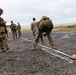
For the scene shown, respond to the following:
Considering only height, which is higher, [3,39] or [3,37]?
[3,37]

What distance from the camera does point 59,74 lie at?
8.39m

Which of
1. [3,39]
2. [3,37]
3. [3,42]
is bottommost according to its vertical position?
[3,42]

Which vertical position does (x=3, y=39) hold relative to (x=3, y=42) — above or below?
above

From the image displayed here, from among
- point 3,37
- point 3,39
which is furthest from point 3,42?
point 3,37

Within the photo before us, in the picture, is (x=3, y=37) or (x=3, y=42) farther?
(x=3, y=42)

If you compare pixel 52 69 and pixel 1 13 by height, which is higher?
pixel 1 13

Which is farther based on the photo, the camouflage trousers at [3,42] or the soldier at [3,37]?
the camouflage trousers at [3,42]

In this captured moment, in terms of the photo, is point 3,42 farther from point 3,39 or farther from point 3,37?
point 3,37

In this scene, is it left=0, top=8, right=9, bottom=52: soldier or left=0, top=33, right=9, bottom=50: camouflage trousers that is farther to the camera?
left=0, top=33, right=9, bottom=50: camouflage trousers

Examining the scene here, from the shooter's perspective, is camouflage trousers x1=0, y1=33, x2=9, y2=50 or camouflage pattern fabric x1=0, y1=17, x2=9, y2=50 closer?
camouflage pattern fabric x1=0, y1=17, x2=9, y2=50

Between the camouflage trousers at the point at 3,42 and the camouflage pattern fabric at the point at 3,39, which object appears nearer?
the camouflage pattern fabric at the point at 3,39

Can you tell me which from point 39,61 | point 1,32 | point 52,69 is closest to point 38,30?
point 1,32

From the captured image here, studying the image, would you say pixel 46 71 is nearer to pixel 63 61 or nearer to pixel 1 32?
pixel 63 61

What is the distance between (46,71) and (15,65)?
5.68ft
